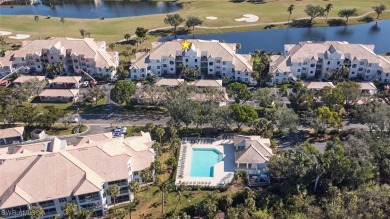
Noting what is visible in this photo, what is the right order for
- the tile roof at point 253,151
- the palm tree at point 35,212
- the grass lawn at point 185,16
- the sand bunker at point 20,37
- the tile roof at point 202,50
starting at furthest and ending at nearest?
the grass lawn at point 185,16 < the sand bunker at point 20,37 < the tile roof at point 202,50 < the tile roof at point 253,151 < the palm tree at point 35,212

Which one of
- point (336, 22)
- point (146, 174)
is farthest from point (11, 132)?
point (336, 22)

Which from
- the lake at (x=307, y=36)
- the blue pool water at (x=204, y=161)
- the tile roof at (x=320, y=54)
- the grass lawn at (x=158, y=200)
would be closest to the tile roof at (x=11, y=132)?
the grass lawn at (x=158, y=200)

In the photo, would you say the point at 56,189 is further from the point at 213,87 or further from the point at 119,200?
the point at 213,87

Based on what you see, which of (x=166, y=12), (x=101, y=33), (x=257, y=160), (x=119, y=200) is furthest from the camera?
(x=166, y=12)

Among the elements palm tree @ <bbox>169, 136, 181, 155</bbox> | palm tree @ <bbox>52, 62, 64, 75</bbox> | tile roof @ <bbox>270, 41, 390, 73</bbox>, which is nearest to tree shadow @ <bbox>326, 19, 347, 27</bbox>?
tile roof @ <bbox>270, 41, 390, 73</bbox>

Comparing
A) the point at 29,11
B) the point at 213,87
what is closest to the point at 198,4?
the point at 29,11

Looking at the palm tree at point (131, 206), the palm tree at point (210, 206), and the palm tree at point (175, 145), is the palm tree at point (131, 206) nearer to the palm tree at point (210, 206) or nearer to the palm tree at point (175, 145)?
the palm tree at point (210, 206)
